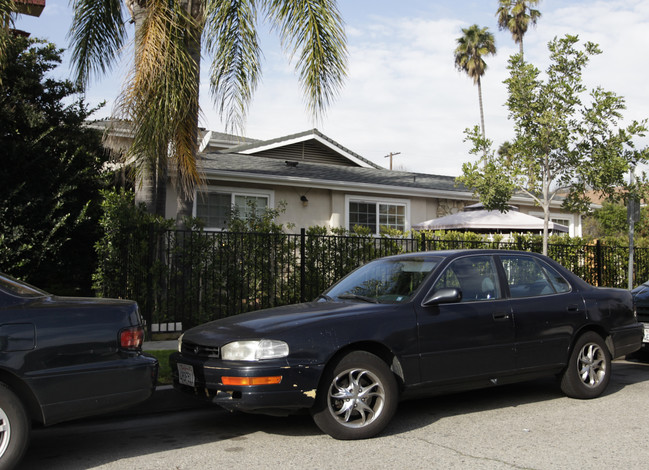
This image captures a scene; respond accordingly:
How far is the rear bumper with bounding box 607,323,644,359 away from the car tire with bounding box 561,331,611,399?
13 centimetres

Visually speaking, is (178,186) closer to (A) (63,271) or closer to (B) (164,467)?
(A) (63,271)

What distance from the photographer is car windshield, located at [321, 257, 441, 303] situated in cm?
569

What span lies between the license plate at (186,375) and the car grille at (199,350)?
0.12 metres

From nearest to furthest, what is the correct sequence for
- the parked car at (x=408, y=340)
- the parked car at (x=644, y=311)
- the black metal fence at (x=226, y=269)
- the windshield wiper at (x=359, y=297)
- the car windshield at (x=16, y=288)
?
the car windshield at (x=16, y=288) → the parked car at (x=408, y=340) → the windshield wiper at (x=359, y=297) → the parked car at (x=644, y=311) → the black metal fence at (x=226, y=269)

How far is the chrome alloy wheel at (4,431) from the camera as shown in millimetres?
3846

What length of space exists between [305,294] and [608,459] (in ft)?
22.9

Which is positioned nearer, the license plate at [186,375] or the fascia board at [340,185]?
the license plate at [186,375]

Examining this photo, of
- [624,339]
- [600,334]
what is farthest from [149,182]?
[624,339]

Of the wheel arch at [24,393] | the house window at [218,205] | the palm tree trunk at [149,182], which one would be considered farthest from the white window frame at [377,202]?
the wheel arch at [24,393]

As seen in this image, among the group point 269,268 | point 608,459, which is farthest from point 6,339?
point 269,268

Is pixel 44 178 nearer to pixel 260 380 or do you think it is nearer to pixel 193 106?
pixel 193 106

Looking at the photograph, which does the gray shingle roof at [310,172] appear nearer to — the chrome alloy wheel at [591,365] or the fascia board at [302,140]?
the fascia board at [302,140]

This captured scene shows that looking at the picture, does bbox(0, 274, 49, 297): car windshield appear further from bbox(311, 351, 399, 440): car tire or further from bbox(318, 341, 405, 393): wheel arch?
bbox(318, 341, 405, 393): wheel arch

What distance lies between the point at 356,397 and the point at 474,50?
37928mm
